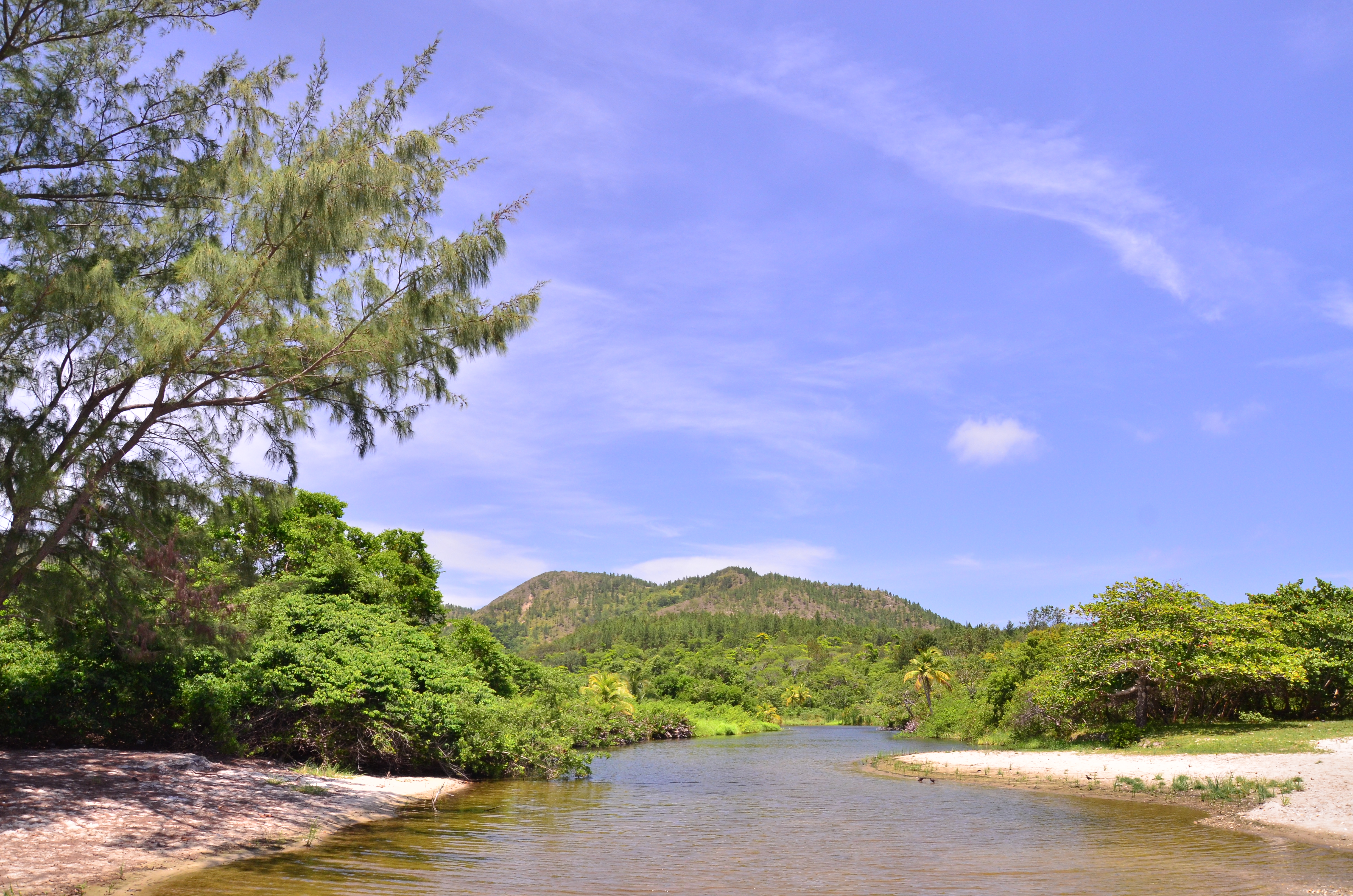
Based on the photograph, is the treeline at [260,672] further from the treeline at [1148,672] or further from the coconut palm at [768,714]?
the coconut palm at [768,714]

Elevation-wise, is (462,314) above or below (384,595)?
above

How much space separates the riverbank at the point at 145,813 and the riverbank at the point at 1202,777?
15.2 m

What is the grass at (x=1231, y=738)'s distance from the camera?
21.0 meters

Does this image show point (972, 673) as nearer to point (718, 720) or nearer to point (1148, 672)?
point (718, 720)

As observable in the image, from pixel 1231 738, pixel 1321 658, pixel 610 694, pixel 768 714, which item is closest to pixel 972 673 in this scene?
pixel 768 714

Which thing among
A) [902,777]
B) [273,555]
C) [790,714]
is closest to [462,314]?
[902,777]

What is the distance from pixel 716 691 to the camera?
6919 centimetres

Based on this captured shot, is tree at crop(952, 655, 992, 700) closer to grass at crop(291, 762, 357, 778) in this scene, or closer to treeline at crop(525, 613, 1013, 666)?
grass at crop(291, 762, 357, 778)

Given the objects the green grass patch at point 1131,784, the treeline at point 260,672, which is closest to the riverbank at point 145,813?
the treeline at point 260,672

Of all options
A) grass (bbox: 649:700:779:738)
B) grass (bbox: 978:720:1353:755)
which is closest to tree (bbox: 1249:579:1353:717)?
grass (bbox: 978:720:1353:755)

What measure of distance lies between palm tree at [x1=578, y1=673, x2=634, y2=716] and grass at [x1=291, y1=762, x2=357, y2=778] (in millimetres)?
28542

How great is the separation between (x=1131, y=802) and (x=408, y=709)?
1627 centimetres

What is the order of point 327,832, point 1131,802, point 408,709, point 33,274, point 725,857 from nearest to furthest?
point 33,274
point 725,857
point 327,832
point 1131,802
point 408,709

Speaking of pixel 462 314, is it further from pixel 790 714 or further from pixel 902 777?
pixel 790 714
